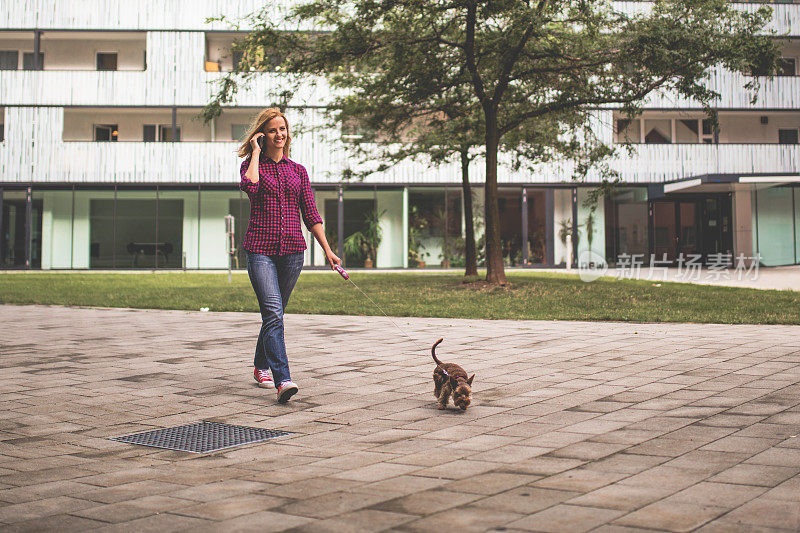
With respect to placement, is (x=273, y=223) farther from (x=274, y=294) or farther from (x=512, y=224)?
(x=512, y=224)

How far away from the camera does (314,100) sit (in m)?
30.0

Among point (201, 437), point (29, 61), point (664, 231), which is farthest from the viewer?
point (664, 231)

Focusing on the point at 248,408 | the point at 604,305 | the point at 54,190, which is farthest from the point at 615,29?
the point at 54,190

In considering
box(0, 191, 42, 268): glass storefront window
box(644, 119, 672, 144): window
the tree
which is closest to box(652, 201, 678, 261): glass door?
box(644, 119, 672, 144): window

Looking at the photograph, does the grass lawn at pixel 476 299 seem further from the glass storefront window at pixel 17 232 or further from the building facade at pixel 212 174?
the glass storefront window at pixel 17 232

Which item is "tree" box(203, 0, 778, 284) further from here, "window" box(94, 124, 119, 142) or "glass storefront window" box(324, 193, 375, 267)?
"window" box(94, 124, 119, 142)

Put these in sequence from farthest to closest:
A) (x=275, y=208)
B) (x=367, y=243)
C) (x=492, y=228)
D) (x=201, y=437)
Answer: (x=367, y=243)
(x=492, y=228)
(x=275, y=208)
(x=201, y=437)

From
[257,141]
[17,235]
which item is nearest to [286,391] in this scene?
[257,141]

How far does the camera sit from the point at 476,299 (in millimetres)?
14359

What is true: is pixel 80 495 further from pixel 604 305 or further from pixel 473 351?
pixel 604 305

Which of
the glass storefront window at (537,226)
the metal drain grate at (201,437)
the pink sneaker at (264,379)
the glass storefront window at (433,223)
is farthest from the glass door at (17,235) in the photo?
the metal drain grate at (201,437)

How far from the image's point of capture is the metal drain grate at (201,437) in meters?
4.18

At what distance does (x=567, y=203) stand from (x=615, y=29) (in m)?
14.0

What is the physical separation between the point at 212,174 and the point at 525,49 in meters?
16.6
